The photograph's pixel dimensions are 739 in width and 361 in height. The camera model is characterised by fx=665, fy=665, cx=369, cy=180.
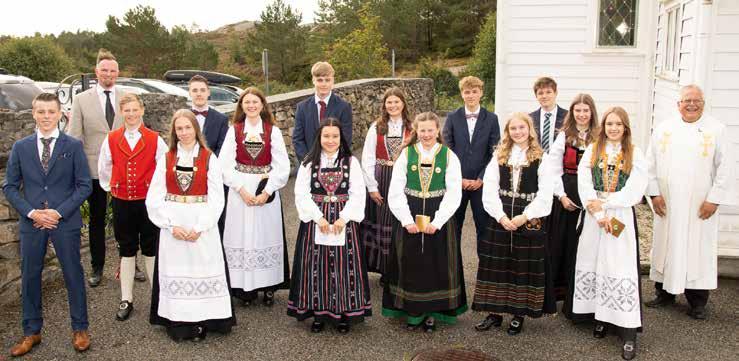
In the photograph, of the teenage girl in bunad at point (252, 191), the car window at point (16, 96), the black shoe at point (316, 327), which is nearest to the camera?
the black shoe at point (316, 327)

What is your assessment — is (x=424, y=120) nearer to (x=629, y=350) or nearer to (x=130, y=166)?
(x=629, y=350)

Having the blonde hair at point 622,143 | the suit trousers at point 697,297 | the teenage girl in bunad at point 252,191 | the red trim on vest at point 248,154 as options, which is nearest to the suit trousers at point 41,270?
the teenage girl in bunad at point 252,191

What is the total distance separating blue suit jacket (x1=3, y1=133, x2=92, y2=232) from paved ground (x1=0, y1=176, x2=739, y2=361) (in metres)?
0.93

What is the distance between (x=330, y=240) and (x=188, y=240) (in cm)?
103

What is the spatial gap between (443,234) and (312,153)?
1.18 meters

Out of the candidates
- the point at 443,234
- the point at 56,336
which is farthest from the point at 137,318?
the point at 443,234

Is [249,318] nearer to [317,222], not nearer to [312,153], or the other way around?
[317,222]

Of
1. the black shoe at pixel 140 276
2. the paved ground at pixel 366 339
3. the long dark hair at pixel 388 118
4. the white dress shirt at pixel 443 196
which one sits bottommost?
the paved ground at pixel 366 339

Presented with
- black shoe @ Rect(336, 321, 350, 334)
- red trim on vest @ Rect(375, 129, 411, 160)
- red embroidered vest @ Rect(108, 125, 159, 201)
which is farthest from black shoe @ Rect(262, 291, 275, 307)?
red trim on vest @ Rect(375, 129, 411, 160)

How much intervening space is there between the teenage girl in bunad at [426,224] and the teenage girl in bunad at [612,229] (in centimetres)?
97

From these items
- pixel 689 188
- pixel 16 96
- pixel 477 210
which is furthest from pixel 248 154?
pixel 16 96

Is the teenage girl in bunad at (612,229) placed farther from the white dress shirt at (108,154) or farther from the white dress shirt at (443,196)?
the white dress shirt at (108,154)

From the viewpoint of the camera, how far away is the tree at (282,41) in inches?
1689

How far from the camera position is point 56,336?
5012 mm
